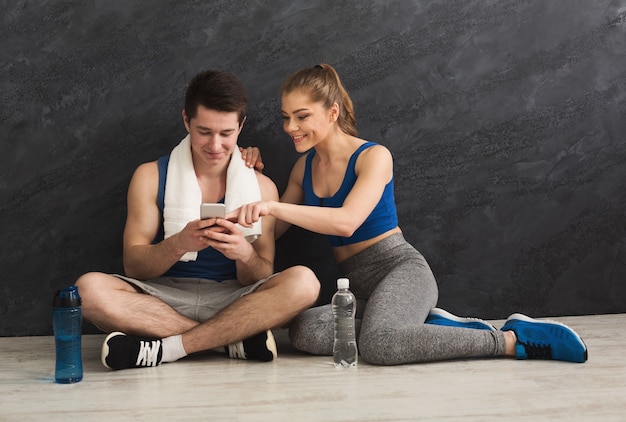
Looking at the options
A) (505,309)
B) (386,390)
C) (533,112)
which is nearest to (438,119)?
(533,112)

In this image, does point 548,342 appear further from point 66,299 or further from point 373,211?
point 66,299

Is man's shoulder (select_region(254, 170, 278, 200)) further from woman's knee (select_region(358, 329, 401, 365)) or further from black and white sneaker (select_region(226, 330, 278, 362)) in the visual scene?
woman's knee (select_region(358, 329, 401, 365))

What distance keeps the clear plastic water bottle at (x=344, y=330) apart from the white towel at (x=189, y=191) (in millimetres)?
434

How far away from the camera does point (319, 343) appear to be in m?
2.65

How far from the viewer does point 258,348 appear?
8.52ft

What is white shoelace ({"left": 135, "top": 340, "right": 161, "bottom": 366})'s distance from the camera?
2504 millimetres

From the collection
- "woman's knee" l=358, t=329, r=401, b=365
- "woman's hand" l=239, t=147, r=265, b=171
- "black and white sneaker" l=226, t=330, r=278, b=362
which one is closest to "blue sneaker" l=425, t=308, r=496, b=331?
"woman's knee" l=358, t=329, r=401, b=365

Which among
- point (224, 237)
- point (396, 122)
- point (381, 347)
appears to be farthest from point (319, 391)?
point (396, 122)

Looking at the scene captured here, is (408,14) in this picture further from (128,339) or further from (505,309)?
(128,339)

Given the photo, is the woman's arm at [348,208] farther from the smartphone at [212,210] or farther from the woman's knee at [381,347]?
the woman's knee at [381,347]

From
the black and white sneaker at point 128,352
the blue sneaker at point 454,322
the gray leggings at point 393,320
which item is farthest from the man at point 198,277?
the blue sneaker at point 454,322

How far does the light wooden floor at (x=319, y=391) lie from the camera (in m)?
2.00

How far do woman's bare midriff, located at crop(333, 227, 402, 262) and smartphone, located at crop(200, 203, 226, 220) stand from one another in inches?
24.0

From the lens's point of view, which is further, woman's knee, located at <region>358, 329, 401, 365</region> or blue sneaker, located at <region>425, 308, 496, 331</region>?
blue sneaker, located at <region>425, 308, 496, 331</region>
